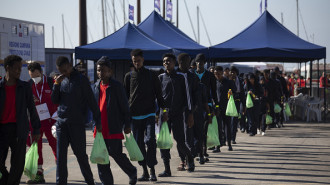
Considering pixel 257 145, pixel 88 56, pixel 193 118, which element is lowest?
pixel 257 145

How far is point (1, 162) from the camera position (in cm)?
676

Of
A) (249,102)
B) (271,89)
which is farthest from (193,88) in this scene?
(271,89)

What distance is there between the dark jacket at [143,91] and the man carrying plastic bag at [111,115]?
2.47 ft

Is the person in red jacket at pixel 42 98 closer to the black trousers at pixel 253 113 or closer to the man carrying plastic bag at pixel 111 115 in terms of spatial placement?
the man carrying plastic bag at pixel 111 115

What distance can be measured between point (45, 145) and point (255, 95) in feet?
19.3

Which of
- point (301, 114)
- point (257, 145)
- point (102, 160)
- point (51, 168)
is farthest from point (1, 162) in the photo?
point (301, 114)

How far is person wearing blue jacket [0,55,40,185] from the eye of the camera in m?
6.74

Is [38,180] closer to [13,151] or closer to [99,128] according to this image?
[13,151]

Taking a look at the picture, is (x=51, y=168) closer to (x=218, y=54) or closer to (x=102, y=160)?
(x=102, y=160)

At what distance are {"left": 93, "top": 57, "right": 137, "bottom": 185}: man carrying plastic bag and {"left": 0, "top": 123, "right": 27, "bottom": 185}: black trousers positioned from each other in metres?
1.07

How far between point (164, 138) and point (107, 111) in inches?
59.5

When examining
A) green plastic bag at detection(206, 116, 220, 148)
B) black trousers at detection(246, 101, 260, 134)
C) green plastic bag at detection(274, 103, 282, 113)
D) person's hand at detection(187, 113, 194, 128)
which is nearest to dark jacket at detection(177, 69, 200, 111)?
person's hand at detection(187, 113, 194, 128)

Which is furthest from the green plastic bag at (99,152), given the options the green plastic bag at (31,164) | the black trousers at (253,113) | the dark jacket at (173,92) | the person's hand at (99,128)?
the black trousers at (253,113)

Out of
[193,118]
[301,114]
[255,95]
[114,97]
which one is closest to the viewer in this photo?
[114,97]
